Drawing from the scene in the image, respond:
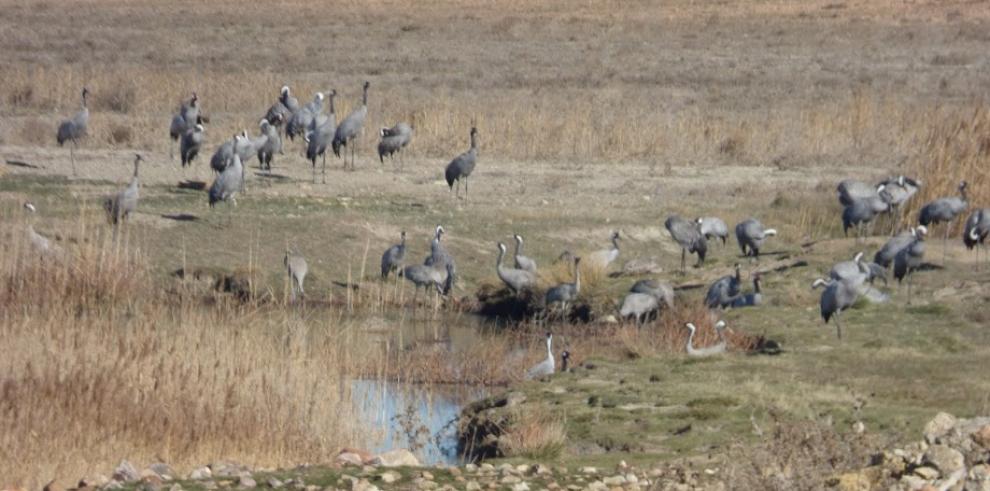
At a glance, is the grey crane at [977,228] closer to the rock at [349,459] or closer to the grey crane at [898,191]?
the grey crane at [898,191]

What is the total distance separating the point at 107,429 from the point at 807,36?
43206 millimetres

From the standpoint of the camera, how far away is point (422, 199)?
78.7ft

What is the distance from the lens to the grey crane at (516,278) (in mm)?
18812

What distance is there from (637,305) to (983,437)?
27.5 feet

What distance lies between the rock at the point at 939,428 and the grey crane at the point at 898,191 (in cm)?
1128

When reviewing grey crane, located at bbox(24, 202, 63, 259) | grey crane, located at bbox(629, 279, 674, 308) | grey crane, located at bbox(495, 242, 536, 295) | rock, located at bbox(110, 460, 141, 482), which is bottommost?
grey crane, located at bbox(495, 242, 536, 295)

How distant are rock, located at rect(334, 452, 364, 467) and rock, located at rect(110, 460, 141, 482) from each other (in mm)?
1148

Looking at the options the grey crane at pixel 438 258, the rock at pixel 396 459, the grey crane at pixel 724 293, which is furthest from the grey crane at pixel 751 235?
the rock at pixel 396 459

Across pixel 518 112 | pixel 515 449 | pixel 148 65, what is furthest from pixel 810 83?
pixel 515 449

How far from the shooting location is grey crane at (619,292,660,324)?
Result: 17.3 metres

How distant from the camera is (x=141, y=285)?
15.1 metres

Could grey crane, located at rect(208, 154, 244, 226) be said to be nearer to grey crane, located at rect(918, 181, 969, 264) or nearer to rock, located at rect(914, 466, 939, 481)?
grey crane, located at rect(918, 181, 969, 264)

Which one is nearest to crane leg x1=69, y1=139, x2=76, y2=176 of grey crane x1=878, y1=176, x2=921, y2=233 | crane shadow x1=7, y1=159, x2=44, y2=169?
crane shadow x1=7, y1=159, x2=44, y2=169

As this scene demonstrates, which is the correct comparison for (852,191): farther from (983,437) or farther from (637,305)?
(983,437)
